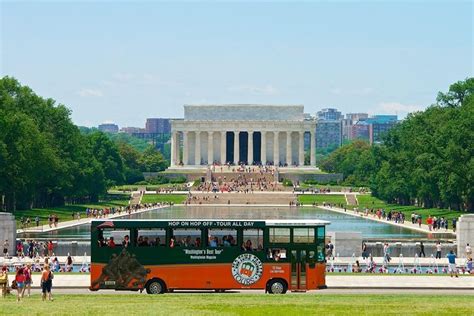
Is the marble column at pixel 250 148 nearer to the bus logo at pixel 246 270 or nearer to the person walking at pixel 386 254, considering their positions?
the person walking at pixel 386 254

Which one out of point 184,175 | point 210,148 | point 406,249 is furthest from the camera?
point 210,148

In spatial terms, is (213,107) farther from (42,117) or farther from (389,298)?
(389,298)

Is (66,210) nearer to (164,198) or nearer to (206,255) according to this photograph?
(164,198)

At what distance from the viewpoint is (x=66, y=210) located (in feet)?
374

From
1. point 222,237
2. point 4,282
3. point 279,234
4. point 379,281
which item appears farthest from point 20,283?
point 379,281

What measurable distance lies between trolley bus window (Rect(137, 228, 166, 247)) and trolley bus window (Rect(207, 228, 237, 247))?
152cm

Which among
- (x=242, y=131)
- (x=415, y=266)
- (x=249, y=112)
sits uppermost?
Answer: (x=249, y=112)

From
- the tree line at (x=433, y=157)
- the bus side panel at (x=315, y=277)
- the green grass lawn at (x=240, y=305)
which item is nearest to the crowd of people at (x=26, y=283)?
the green grass lawn at (x=240, y=305)

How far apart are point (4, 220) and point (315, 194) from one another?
8602 cm

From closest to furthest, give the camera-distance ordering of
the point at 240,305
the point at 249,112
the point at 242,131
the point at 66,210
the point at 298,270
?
1. the point at 240,305
2. the point at 298,270
3. the point at 66,210
4. the point at 242,131
5. the point at 249,112

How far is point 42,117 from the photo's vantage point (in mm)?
117000

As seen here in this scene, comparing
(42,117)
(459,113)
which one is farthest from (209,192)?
(459,113)

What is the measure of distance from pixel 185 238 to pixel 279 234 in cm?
303

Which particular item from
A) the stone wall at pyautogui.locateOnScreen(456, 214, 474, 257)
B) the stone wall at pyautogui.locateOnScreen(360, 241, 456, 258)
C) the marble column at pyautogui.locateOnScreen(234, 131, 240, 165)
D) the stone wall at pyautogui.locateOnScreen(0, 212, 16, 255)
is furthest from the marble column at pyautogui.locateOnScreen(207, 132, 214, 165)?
the stone wall at pyautogui.locateOnScreen(456, 214, 474, 257)
